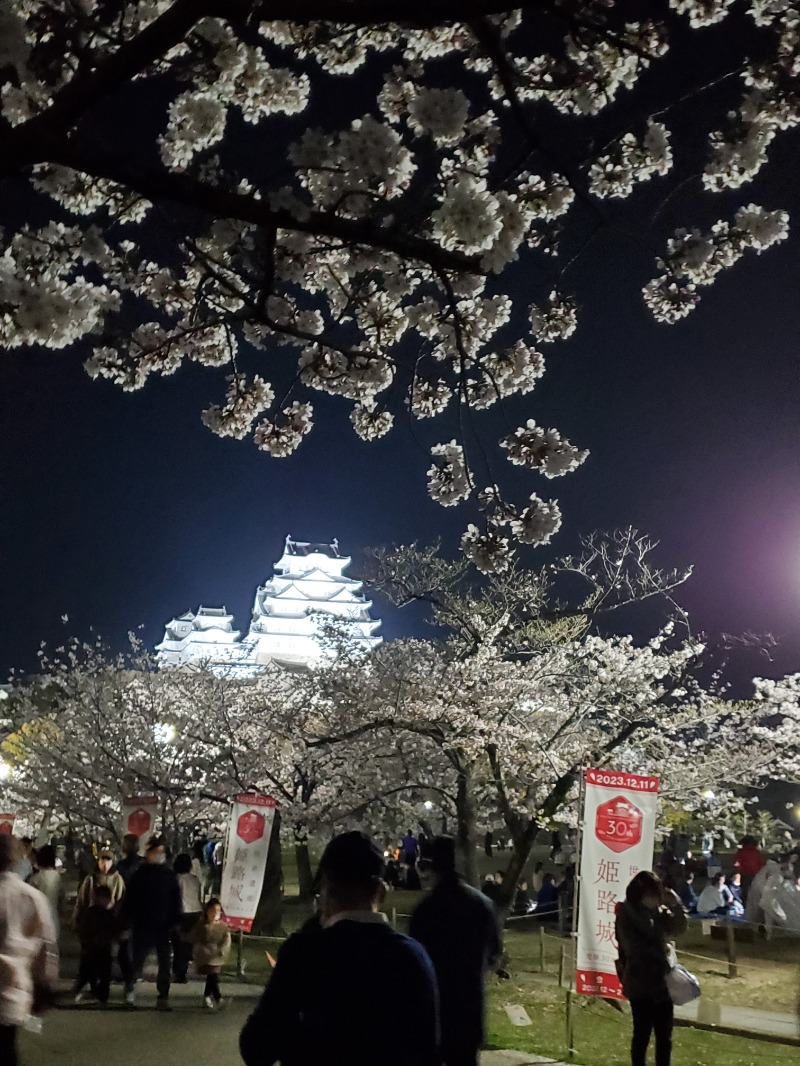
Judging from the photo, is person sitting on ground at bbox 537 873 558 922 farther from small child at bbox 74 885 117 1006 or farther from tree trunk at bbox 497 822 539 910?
small child at bbox 74 885 117 1006

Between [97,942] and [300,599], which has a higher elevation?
[300,599]

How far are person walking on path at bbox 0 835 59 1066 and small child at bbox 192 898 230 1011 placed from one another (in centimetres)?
428

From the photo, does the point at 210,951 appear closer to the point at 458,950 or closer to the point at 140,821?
the point at 458,950

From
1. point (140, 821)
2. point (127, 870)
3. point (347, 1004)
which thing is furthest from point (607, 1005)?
point (347, 1004)

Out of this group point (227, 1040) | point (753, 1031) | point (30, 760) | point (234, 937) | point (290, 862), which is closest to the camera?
point (227, 1040)

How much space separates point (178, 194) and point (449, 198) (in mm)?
1235

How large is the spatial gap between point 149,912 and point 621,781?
14.0 feet

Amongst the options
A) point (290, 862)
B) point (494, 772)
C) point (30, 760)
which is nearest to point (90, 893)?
point (494, 772)

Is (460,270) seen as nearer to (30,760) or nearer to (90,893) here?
(90,893)

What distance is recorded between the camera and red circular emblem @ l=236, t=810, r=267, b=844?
9602mm

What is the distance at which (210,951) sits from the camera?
7.66 meters

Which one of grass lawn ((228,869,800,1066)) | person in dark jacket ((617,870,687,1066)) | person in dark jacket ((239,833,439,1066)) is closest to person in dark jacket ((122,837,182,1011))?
grass lawn ((228,869,800,1066))

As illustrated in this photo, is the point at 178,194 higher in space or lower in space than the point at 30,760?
higher

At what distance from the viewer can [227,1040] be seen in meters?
6.49
